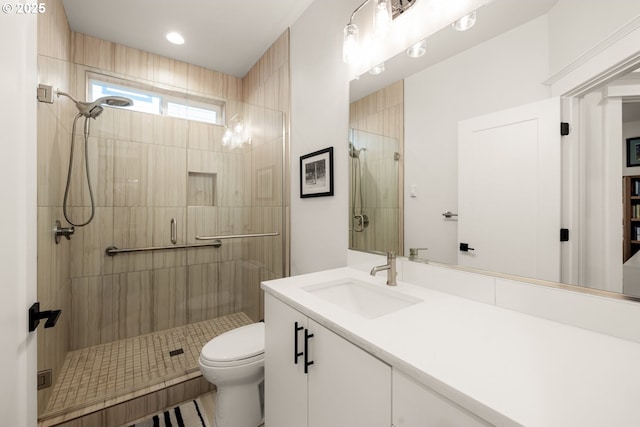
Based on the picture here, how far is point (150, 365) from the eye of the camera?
185 centimetres

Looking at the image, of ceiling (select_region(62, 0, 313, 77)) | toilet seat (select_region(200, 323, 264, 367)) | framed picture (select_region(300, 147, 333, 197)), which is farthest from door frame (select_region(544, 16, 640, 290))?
ceiling (select_region(62, 0, 313, 77))

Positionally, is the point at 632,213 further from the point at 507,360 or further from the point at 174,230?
the point at 174,230

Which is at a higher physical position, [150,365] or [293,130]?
[293,130]

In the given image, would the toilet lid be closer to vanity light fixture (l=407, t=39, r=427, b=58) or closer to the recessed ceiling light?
vanity light fixture (l=407, t=39, r=427, b=58)

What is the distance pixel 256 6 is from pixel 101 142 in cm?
152

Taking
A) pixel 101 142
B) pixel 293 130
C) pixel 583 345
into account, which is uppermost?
pixel 293 130

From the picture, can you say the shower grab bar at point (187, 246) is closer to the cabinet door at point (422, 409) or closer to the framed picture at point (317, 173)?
the framed picture at point (317, 173)

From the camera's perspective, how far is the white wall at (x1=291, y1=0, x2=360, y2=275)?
163cm

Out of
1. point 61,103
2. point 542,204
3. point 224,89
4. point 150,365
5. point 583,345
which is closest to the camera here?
point 583,345

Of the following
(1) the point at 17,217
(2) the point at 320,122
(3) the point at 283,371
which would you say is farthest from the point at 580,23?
(1) the point at 17,217

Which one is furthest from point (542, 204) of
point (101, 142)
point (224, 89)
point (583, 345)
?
point (224, 89)

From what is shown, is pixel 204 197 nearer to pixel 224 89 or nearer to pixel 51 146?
pixel 51 146

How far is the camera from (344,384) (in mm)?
764

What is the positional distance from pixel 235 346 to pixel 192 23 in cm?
240
